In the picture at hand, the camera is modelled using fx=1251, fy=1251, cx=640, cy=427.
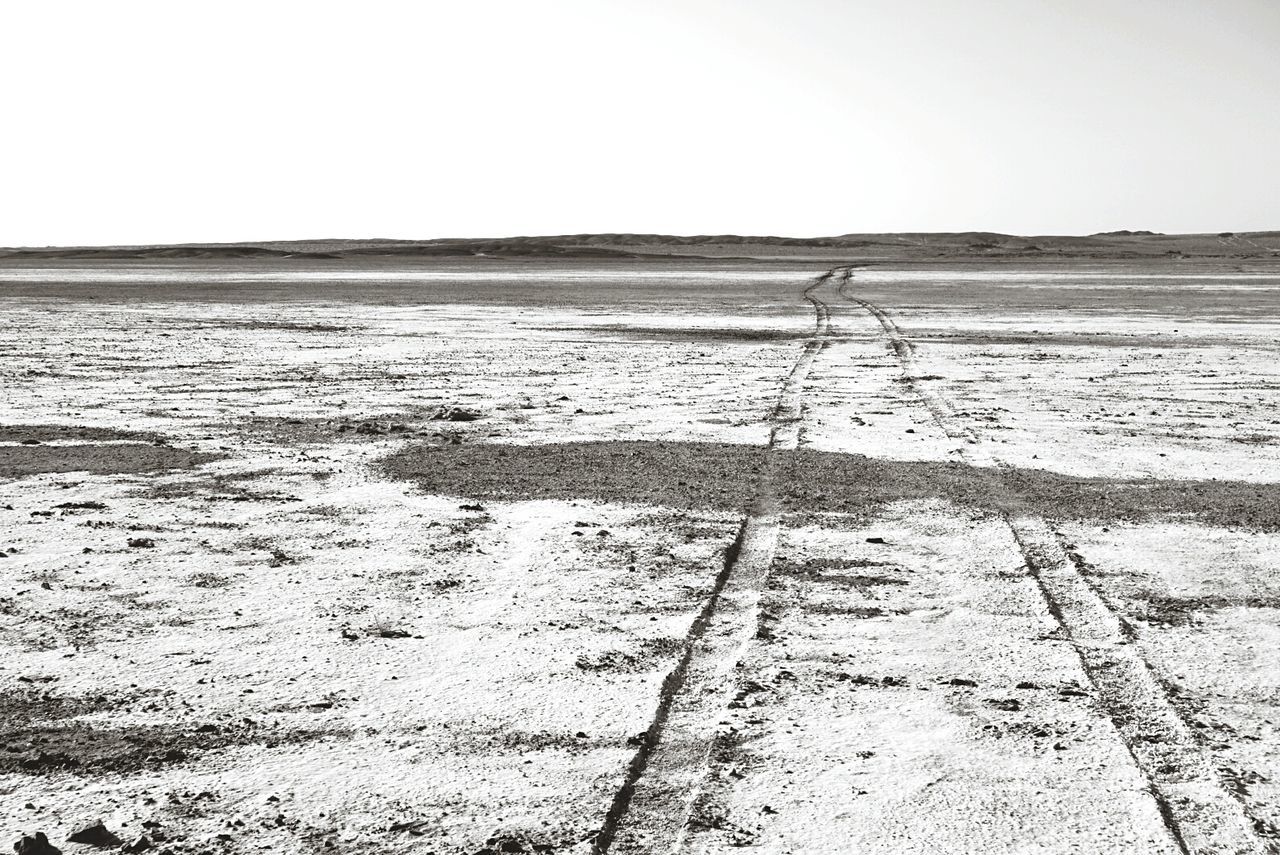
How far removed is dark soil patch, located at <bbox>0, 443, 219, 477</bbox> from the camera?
337 inches

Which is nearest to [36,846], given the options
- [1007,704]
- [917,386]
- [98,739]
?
[98,739]

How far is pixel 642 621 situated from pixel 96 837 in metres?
2.42

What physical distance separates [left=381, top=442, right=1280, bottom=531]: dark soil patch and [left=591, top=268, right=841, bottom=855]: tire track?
848mm

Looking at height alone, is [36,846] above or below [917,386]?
below

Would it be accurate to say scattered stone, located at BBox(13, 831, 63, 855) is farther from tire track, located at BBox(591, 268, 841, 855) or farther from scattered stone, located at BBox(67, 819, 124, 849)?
tire track, located at BBox(591, 268, 841, 855)

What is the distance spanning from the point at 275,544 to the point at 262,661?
1.90 m

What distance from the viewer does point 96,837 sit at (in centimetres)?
331

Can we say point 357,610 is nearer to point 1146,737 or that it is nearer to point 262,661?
point 262,661

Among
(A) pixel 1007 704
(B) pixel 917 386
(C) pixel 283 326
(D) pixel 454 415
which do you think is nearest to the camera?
(A) pixel 1007 704

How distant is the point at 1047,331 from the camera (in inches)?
882

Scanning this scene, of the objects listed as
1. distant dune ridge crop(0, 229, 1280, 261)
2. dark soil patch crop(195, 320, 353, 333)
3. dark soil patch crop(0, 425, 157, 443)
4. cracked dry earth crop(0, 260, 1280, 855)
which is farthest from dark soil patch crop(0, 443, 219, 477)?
distant dune ridge crop(0, 229, 1280, 261)

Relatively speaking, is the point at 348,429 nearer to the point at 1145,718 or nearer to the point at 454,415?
the point at 454,415

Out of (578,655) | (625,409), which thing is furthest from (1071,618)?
(625,409)

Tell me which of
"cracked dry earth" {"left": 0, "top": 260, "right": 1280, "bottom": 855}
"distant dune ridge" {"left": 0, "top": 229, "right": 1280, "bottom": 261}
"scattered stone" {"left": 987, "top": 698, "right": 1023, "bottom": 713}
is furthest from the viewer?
"distant dune ridge" {"left": 0, "top": 229, "right": 1280, "bottom": 261}
